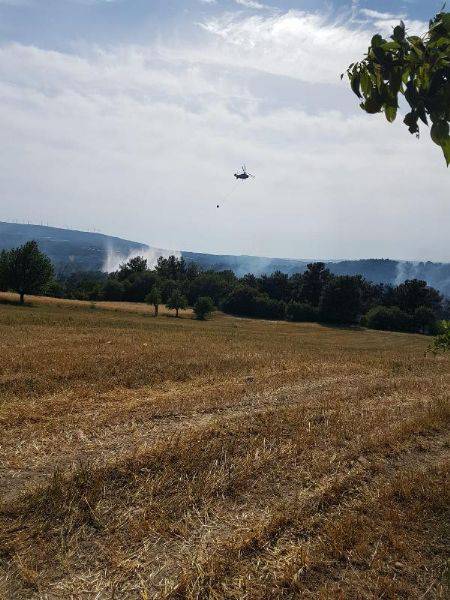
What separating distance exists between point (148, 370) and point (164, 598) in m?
11.7

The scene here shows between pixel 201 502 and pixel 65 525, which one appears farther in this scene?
pixel 201 502

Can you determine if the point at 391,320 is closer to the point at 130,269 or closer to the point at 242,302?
the point at 242,302

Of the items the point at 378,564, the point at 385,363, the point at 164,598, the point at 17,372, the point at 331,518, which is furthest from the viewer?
the point at 385,363

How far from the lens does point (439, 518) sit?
20.0 ft

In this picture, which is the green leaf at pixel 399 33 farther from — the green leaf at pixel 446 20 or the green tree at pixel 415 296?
the green tree at pixel 415 296

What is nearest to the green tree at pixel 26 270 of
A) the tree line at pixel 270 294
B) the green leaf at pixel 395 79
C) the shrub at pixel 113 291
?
the tree line at pixel 270 294

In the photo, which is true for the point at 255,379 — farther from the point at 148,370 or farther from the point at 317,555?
the point at 317,555

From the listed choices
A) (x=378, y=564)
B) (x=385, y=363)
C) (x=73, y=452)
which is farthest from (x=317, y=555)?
(x=385, y=363)

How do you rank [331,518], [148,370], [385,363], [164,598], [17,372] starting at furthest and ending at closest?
[385,363] < [148,370] < [17,372] < [331,518] < [164,598]

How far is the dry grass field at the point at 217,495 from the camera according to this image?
4828 millimetres

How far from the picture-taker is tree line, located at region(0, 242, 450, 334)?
79.8m

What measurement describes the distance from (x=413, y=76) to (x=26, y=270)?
274 feet

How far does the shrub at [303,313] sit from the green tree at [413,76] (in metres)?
105

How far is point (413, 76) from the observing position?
10.2ft
